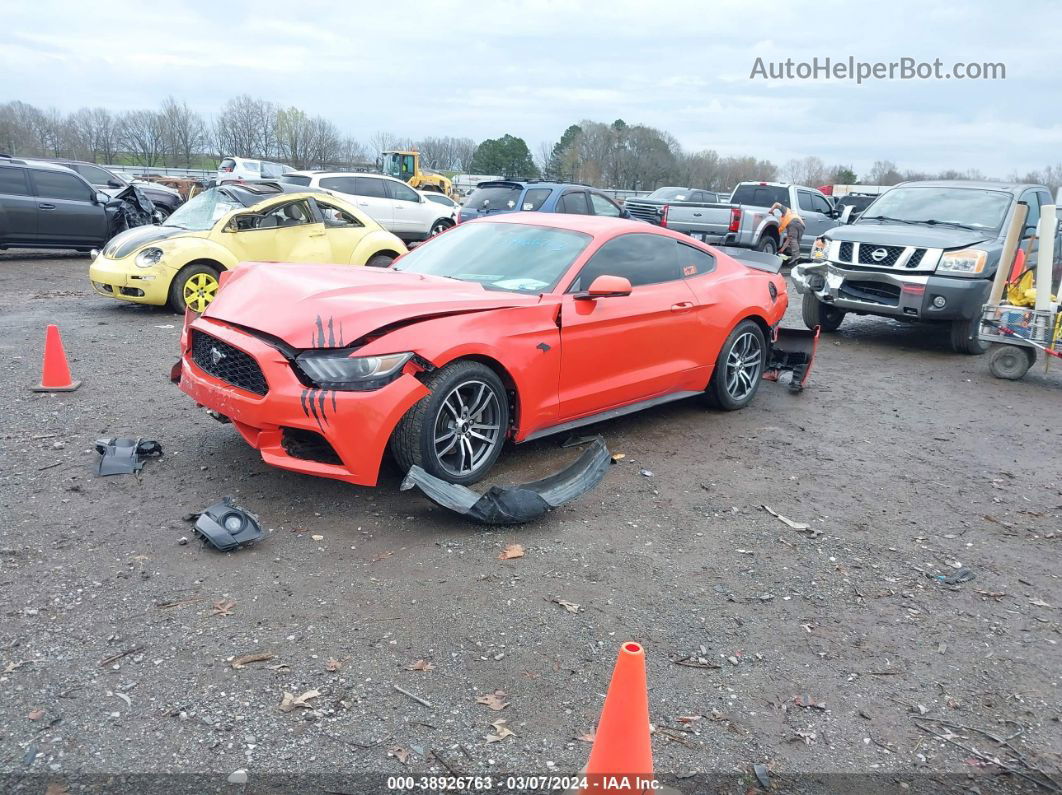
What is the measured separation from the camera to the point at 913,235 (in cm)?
972

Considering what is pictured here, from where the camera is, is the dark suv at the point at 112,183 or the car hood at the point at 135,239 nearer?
the car hood at the point at 135,239

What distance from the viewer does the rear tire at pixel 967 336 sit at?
9.64m

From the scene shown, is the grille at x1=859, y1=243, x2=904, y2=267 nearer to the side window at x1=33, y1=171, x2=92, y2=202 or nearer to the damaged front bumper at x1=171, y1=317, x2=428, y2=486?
the damaged front bumper at x1=171, y1=317, x2=428, y2=486

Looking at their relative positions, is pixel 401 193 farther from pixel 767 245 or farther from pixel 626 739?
pixel 626 739

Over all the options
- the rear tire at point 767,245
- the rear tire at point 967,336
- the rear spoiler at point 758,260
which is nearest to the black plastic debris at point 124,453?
the rear spoiler at point 758,260

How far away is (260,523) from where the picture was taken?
4422mm

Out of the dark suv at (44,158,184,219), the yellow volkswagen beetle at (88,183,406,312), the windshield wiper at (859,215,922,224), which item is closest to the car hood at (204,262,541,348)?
the yellow volkswagen beetle at (88,183,406,312)

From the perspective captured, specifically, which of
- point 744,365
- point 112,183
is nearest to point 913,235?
point 744,365

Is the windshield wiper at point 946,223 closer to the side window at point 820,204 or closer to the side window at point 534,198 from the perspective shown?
the side window at point 534,198

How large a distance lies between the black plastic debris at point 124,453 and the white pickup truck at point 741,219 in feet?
45.0

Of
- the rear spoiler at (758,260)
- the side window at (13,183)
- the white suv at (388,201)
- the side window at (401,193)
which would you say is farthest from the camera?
the side window at (401,193)

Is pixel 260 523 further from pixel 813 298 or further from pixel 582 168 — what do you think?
pixel 582 168

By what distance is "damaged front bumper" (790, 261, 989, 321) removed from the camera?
9344mm

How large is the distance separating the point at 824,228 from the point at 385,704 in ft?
65.4
